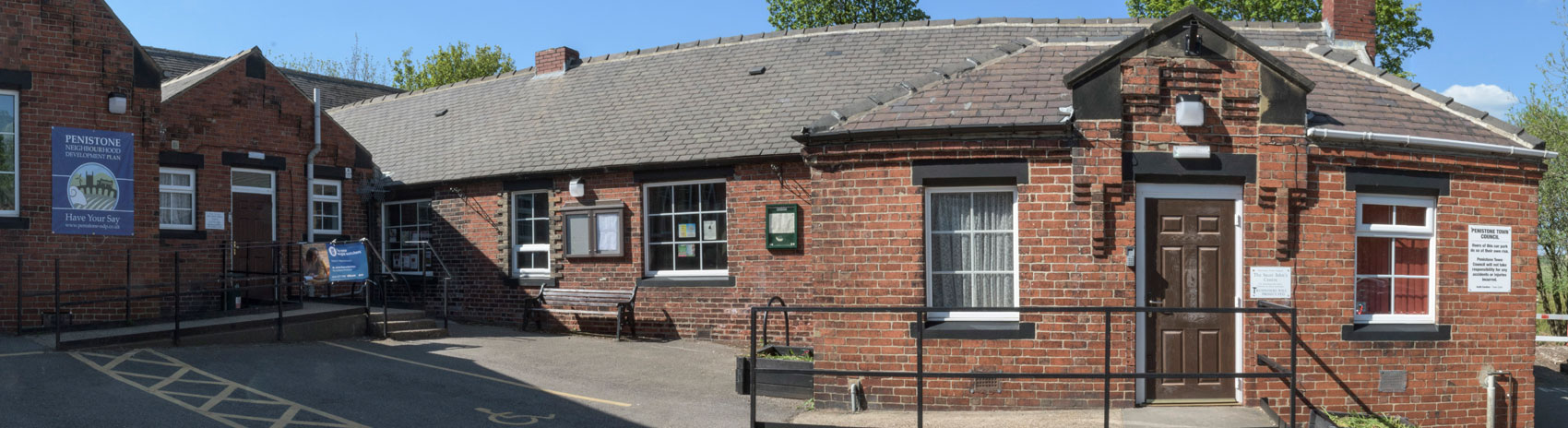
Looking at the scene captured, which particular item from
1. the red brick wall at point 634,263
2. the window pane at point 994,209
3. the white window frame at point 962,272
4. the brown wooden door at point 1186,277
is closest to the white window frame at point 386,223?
the red brick wall at point 634,263

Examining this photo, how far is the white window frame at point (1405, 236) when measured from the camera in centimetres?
1007

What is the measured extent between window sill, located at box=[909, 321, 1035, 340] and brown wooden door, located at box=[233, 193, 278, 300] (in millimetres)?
11107

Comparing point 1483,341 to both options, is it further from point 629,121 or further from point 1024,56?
point 629,121

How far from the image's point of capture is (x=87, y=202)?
42.7ft

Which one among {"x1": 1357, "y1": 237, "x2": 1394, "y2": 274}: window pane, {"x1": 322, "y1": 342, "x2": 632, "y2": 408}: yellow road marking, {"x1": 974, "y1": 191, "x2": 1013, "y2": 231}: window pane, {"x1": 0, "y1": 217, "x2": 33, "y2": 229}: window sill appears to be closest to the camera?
{"x1": 974, "y1": 191, "x2": 1013, "y2": 231}: window pane

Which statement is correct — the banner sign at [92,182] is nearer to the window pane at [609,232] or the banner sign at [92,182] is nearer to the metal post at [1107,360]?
the window pane at [609,232]

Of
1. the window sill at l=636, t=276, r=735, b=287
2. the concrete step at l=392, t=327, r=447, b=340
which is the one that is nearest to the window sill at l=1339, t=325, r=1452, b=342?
the window sill at l=636, t=276, r=735, b=287

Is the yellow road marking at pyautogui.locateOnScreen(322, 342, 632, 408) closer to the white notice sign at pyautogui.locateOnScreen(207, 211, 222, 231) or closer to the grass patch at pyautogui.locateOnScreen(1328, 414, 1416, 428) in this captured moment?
the white notice sign at pyautogui.locateOnScreen(207, 211, 222, 231)

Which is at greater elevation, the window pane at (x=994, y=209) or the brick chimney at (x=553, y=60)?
the brick chimney at (x=553, y=60)

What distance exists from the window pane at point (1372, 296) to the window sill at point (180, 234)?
14763mm

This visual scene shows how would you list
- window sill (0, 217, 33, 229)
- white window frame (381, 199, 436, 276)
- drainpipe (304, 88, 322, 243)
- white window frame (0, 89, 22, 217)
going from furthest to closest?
white window frame (381, 199, 436, 276) → drainpipe (304, 88, 322, 243) → white window frame (0, 89, 22, 217) → window sill (0, 217, 33, 229)

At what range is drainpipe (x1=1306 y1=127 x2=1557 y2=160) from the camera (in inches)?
376

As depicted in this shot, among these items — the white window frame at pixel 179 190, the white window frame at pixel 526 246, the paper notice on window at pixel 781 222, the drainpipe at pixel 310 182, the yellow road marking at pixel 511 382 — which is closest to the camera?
the yellow road marking at pixel 511 382

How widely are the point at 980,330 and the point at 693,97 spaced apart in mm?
8727
